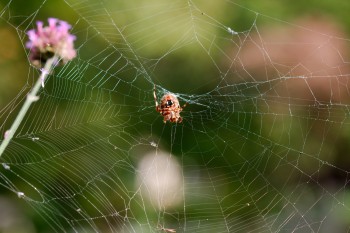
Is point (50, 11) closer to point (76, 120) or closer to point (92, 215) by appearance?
point (76, 120)

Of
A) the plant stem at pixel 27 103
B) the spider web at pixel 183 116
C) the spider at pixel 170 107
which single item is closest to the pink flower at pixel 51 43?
the plant stem at pixel 27 103

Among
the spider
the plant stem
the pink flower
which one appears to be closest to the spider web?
the spider

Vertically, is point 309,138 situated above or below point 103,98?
below

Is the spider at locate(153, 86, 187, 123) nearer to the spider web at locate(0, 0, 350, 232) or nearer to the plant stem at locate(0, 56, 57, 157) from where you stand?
the spider web at locate(0, 0, 350, 232)

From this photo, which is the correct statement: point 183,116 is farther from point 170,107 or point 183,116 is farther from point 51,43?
point 51,43

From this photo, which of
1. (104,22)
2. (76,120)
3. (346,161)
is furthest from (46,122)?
(346,161)

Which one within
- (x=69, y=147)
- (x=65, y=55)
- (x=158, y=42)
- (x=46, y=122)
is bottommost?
(x=65, y=55)
